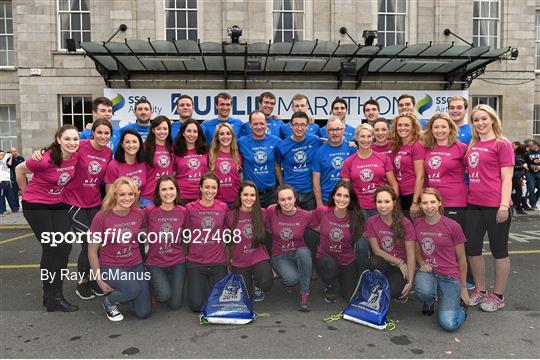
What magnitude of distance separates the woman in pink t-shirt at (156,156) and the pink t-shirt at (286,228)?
1.27m

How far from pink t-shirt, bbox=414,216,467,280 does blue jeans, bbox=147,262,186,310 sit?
2.34m

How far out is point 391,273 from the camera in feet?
13.5

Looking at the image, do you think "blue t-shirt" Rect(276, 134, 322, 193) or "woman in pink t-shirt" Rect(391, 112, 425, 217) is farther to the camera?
"blue t-shirt" Rect(276, 134, 322, 193)

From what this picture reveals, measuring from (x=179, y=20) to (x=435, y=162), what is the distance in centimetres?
1258

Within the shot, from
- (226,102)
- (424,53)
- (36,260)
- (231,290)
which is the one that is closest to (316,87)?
(424,53)

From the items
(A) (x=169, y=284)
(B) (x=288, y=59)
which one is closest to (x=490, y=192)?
(A) (x=169, y=284)

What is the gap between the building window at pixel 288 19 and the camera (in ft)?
48.2

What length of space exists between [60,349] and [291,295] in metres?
2.25

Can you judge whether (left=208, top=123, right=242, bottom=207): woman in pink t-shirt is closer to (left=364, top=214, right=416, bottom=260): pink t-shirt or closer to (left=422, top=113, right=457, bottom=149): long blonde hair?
(left=364, top=214, right=416, bottom=260): pink t-shirt

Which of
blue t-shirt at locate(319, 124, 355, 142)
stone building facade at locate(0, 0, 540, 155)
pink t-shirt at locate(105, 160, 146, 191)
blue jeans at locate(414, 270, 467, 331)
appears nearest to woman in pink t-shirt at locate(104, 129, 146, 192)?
pink t-shirt at locate(105, 160, 146, 191)

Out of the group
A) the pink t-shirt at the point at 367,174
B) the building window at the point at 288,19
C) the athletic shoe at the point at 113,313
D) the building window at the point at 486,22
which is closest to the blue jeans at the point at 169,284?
the athletic shoe at the point at 113,313

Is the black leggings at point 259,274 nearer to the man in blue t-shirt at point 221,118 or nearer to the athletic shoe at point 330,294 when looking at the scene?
the athletic shoe at point 330,294

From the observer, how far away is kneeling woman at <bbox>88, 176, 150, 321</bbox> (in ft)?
12.7

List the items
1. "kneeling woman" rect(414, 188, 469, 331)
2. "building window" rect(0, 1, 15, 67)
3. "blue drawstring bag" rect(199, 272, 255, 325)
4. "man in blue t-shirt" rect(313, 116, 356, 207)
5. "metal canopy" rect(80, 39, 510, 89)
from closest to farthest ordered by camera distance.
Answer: "blue drawstring bag" rect(199, 272, 255, 325) → "kneeling woman" rect(414, 188, 469, 331) → "man in blue t-shirt" rect(313, 116, 356, 207) → "metal canopy" rect(80, 39, 510, 89) → "building window" rect(0, 1, 15, 67)
